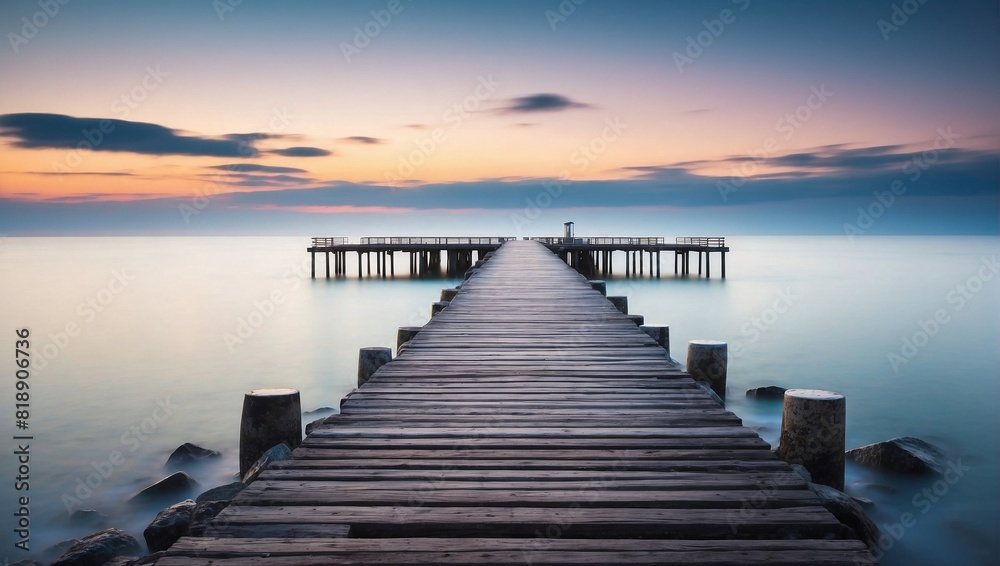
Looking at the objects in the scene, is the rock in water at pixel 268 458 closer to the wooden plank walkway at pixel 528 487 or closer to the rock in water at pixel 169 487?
the wooden plank walkway at pixel 528 487

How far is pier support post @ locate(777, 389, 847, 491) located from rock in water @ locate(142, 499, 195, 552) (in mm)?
4255

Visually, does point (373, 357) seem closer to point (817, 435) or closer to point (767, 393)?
point (817, 435)

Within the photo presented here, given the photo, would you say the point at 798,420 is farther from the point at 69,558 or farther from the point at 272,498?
the point at 69,558

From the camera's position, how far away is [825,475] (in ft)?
17.2

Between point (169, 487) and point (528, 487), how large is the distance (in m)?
5.71

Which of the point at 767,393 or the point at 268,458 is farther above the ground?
the point at 268,458

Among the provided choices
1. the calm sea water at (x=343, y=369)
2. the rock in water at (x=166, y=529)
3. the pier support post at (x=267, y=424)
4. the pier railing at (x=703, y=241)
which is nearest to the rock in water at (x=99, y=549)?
the rock in water at (x=166, y=529)

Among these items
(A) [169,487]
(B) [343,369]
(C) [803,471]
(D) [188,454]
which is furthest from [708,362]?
(B) [343,369]

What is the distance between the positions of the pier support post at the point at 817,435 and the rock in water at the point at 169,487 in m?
5.82

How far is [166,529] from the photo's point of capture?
4.95m

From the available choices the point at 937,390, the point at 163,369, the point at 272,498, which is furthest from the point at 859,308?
the point at 272,498

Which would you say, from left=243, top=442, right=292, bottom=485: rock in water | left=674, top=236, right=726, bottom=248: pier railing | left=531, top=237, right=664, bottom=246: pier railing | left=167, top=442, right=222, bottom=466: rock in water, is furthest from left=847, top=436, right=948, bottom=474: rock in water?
left=674, top=236, right=726, bottom=248: pier railing

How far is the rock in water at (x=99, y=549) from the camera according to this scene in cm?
471

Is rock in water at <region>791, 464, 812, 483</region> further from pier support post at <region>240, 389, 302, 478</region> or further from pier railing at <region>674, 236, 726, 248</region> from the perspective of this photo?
pier railing at <region>674, 236, 726, 248</region>
